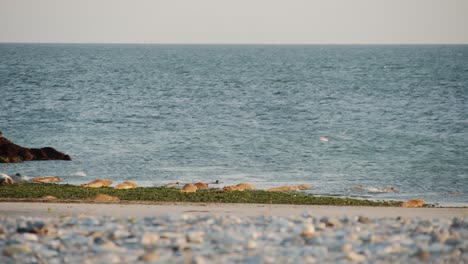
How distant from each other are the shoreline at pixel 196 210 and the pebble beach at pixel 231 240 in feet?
8.18

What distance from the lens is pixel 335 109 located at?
2576 inches

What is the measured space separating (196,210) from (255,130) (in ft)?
105

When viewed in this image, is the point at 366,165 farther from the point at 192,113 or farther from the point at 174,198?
the point at 192,113

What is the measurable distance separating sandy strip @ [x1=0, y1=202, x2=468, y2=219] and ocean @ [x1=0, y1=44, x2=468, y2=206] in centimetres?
816

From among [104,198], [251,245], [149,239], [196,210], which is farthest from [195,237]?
[104,198]

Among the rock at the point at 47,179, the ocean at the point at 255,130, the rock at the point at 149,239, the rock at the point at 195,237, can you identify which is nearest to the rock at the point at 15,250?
the rock at the point at 149,239

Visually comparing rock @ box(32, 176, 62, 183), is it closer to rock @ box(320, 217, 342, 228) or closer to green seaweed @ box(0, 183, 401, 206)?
green seaweed @ box(0, 183, 401, 206)

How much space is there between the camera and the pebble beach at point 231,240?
12711mm

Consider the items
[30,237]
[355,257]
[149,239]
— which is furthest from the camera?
[30,237]

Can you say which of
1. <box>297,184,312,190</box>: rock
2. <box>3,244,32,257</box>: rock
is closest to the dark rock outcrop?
<box>297,184,312,190</box>: rock

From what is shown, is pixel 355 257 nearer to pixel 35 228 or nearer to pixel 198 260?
pixel 198 260

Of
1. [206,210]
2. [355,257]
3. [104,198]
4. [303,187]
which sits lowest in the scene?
[303,187]

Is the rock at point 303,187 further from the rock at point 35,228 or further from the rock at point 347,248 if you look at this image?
the rock at point 347,248

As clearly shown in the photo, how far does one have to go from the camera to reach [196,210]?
66.5ft
